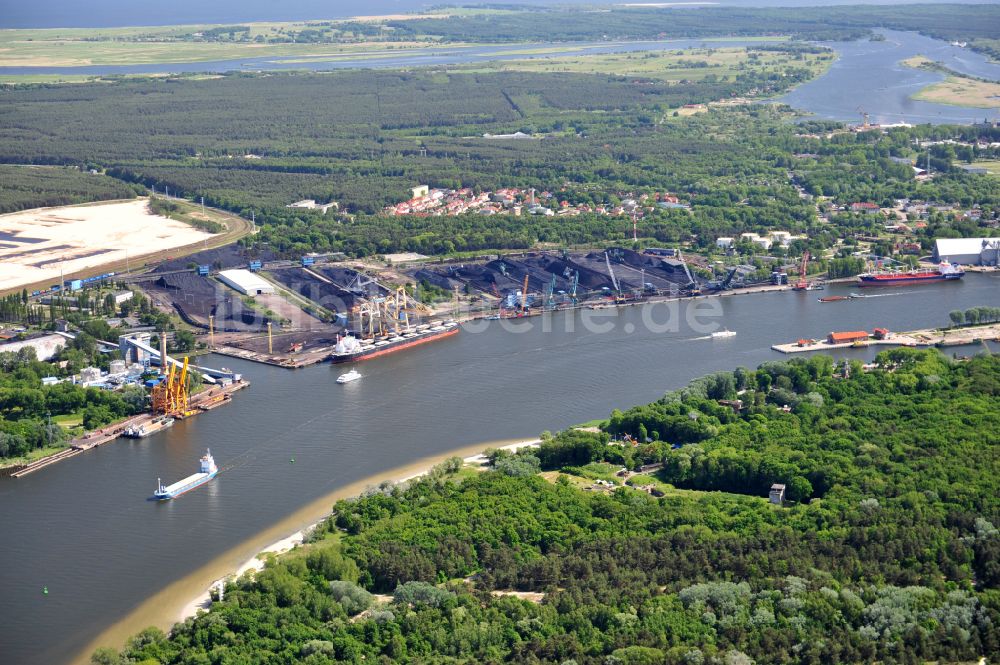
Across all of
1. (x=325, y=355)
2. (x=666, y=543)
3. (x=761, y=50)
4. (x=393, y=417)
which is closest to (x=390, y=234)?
(x=325, y=355)

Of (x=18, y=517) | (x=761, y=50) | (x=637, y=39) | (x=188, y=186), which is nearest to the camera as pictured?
(x=18, y=517)

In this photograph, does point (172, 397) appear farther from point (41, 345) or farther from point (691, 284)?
point (691, 284)

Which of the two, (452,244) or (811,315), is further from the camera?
(452,244)

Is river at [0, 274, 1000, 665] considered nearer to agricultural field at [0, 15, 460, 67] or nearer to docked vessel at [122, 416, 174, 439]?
docked vessel at [122, 416, 174, 439]

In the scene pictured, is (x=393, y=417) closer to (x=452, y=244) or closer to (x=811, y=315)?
(x=811, y=315)

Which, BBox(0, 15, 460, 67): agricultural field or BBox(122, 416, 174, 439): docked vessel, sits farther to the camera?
BBox(0, 15, 460, 67): agricultural field

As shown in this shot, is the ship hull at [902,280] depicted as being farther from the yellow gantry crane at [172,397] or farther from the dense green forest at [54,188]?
the dense green forest at [54,188]

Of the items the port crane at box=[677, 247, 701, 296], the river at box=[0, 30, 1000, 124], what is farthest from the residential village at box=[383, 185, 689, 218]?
the river at box=[0, 30, 1000, 124]
